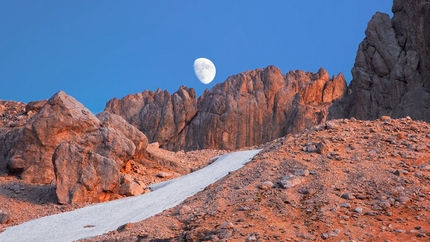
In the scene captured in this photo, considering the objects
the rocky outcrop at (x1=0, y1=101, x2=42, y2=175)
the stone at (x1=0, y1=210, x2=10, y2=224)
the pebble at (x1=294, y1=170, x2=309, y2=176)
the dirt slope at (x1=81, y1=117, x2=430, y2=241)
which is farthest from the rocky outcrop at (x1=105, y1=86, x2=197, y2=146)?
the pebble at (x1=294, y1=170, x2=309, y2=176)

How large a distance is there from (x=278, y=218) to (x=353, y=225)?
5.91 feet

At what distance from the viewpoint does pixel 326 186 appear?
1377 cm

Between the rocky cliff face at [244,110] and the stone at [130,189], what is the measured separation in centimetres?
6234

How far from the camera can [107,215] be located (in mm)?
16609

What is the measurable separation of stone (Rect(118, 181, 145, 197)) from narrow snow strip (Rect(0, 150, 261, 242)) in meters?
1.81

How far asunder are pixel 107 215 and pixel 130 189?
3.97 m

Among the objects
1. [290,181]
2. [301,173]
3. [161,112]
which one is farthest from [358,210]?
[161,112]

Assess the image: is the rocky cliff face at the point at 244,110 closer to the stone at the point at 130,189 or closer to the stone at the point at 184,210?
the stone at the point at 130,189

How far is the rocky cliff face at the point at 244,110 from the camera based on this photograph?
84.8 m

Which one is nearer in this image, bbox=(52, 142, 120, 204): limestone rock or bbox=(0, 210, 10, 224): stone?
bbox=(0, 210, 10, 224): stone

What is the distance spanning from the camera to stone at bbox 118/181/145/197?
2055 cm

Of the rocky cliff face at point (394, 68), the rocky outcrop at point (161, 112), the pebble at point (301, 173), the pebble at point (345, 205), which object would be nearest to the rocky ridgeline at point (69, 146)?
the pebble at point (301, 173)

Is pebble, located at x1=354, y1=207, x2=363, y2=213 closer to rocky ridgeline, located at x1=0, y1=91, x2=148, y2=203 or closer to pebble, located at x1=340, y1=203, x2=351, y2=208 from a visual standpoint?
pebble, located at x1=340, y1=203, x2=351, y2=208

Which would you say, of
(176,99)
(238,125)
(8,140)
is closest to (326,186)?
(8,140)
